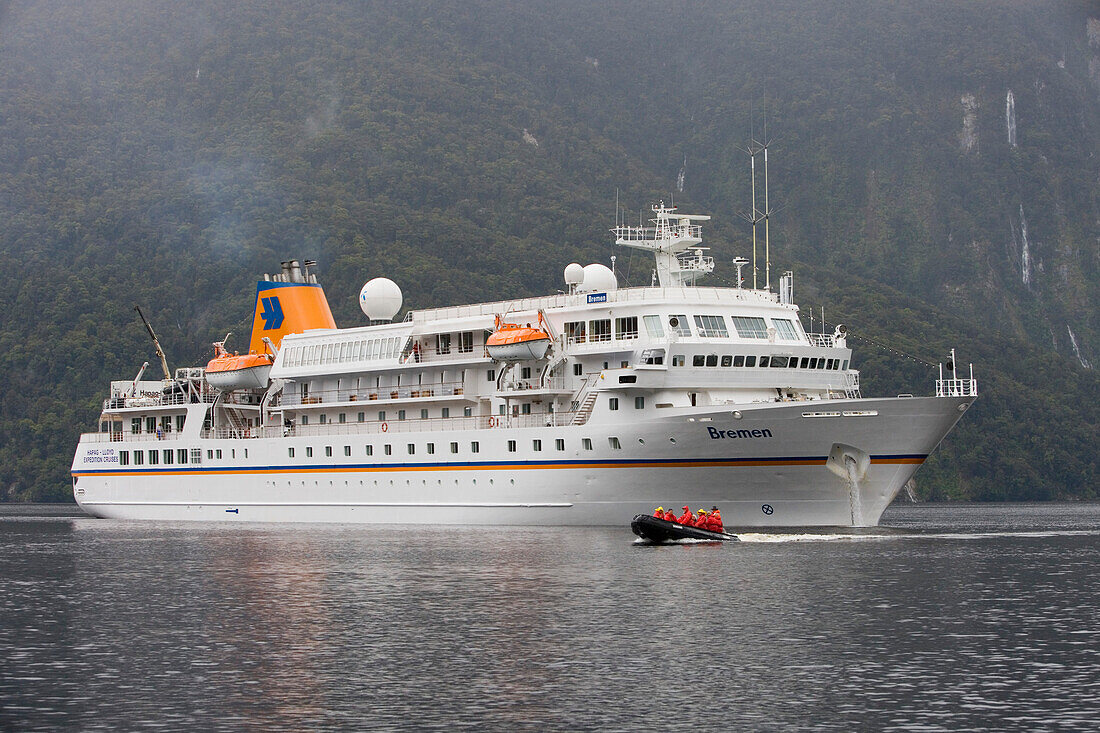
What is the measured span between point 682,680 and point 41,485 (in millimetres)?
105449

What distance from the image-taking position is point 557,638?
2581 cm

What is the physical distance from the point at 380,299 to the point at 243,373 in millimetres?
6752

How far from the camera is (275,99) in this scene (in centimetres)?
18350

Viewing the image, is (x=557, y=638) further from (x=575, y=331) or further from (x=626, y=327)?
(x=575, y=331)

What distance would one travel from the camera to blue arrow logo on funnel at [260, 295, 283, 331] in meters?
66.1

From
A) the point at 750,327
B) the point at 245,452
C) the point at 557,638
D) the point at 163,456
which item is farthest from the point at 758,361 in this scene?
the point at 163,456

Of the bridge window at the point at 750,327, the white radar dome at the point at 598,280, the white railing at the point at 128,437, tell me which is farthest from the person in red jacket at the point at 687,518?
the white railing at the point at 128,437

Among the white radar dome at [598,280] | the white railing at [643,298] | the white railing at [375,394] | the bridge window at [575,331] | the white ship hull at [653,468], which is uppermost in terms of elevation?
the white radar dome at [598,280]

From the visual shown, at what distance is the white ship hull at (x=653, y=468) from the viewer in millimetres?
45656

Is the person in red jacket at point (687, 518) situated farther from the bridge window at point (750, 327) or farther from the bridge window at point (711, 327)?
the bridge window at point (750, 327)

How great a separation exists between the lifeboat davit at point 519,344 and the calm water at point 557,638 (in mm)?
8522

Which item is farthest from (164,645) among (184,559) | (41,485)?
(41,485)

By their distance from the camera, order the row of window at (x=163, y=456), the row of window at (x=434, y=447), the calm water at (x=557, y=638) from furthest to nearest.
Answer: the row of window at (x=163, y=456)
the row of window at (x=434, y=447)
the calm water at (x=557, y=638)

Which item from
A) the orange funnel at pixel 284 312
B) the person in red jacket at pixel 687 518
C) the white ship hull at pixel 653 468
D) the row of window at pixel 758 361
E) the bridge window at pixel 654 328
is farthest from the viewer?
the orange funnel at pixel 284 312
